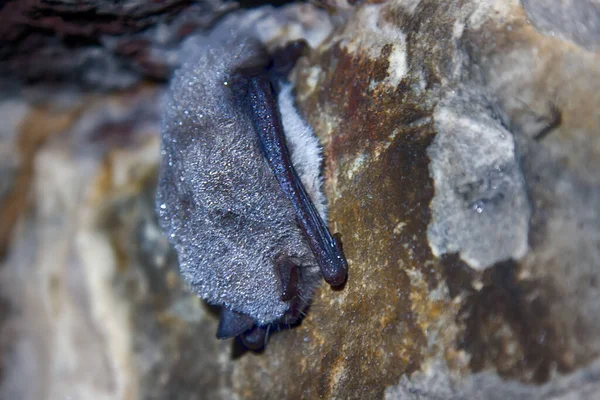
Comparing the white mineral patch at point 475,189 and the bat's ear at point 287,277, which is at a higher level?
the white mineral patch at point 475,189

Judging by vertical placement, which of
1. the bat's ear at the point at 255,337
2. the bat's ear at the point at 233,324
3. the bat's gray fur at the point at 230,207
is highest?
the bat's gray fur at the point at 230,207

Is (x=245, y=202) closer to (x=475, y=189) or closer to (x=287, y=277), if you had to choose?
(x=287, y=277)

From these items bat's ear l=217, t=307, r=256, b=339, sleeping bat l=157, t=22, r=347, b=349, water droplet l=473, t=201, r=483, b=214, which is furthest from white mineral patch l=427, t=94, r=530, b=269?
bat's ear l=217, t=307, r=256, b=339

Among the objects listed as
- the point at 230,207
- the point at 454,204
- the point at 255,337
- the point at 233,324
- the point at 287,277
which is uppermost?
the point at 454,204

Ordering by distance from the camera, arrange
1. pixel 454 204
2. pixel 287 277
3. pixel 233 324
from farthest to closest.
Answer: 1. pixel 233 324
2. pixel 287 277
3. pixel 454 204

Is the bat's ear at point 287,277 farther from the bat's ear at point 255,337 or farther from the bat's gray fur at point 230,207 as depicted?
the bat's ear at point 255,337

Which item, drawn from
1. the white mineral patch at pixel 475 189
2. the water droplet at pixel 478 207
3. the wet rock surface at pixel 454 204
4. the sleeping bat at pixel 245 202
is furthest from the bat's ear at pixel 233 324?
the water droplet at pixel 478 207

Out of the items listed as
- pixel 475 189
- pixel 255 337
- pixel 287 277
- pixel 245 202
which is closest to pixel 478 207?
pixel 475 189

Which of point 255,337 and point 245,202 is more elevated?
point 245,202
